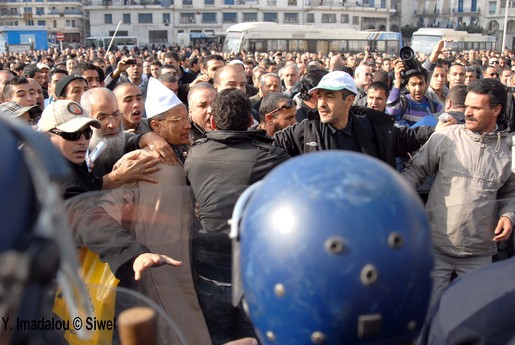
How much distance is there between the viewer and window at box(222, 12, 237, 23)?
253 feet

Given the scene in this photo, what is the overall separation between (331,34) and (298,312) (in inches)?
1425

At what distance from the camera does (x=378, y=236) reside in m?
1.43

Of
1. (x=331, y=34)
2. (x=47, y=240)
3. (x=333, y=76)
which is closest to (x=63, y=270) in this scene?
(x=47, y=240)

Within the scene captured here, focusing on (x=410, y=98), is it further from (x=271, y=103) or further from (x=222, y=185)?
(x=222, y=185)

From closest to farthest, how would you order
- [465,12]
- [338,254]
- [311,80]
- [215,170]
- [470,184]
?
1. [338,254]
2. [215,170]
3. [470,184]
4. [311,80]
5. [465,12]

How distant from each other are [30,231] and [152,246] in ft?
3.28

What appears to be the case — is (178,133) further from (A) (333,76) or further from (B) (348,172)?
(B) (348,172)

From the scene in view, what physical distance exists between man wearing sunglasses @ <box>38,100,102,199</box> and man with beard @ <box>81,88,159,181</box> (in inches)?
5.4

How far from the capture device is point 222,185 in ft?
9.75

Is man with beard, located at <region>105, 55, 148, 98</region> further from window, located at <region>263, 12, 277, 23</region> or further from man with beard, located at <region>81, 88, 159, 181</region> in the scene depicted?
window, located at <region>263, 12, 277, 23</region>

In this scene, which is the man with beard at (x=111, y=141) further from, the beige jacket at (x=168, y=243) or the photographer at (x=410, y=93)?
the photographer at (x=410, y=93)

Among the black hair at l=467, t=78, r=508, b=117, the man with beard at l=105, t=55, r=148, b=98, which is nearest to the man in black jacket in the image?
the black hair at l=467, t=78, r=508, b=117

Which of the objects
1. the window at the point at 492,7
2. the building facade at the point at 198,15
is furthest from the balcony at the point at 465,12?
the building facade at the point at 198,15

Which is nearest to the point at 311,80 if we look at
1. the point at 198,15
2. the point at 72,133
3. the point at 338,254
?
the point at 72,133
